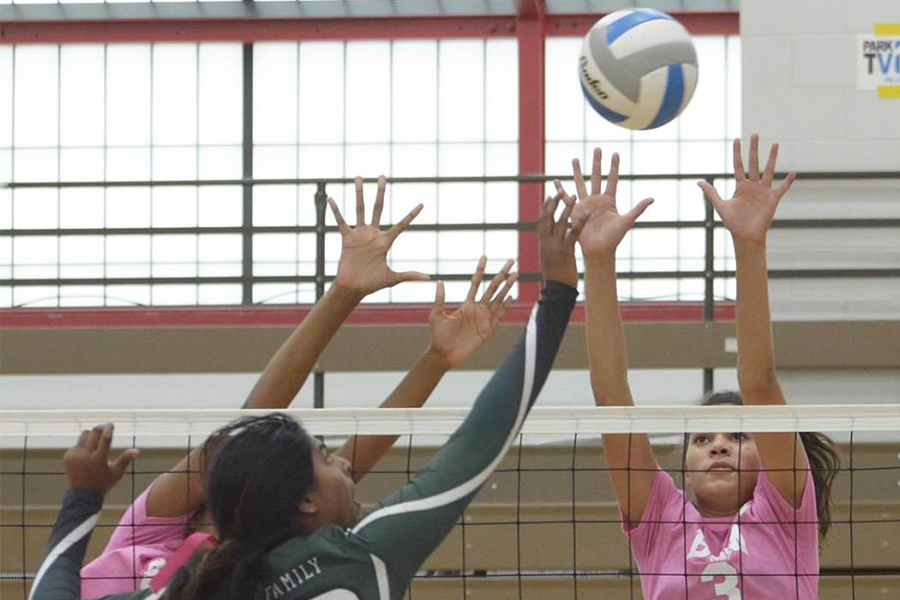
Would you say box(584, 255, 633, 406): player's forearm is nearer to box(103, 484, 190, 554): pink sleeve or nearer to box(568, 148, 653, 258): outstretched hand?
box(568, 148, 653, 258): outstretched hand

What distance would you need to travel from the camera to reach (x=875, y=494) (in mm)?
5801

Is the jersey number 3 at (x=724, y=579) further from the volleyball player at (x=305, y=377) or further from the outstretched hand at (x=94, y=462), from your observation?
the outstretched hand at (x=94, y=462)

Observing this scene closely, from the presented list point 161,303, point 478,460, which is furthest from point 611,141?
point 478,460

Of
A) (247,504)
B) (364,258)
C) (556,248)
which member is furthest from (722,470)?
(247,504)

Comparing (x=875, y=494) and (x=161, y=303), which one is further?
(x=161, y=303)

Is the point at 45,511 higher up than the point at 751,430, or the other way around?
the point at 751,430

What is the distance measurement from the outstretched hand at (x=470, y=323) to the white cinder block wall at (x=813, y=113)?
430 cm

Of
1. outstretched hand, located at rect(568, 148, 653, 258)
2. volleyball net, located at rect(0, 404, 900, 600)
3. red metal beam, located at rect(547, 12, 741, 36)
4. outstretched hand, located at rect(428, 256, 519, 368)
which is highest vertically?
red metal beam, located at rect(547, 12, 741, 36)

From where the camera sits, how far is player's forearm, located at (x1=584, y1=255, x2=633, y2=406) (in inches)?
87.7

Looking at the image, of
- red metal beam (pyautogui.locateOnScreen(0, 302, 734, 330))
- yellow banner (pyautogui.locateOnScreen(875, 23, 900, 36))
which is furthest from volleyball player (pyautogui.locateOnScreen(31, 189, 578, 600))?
red metal beam (pyautogui.locateOnScreen(0, 302, 734, 330))

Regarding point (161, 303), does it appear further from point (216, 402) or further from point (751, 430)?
point (751, 430)

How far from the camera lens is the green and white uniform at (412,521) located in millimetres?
1611

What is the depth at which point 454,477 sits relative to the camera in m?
1.64

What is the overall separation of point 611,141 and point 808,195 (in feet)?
12.5
